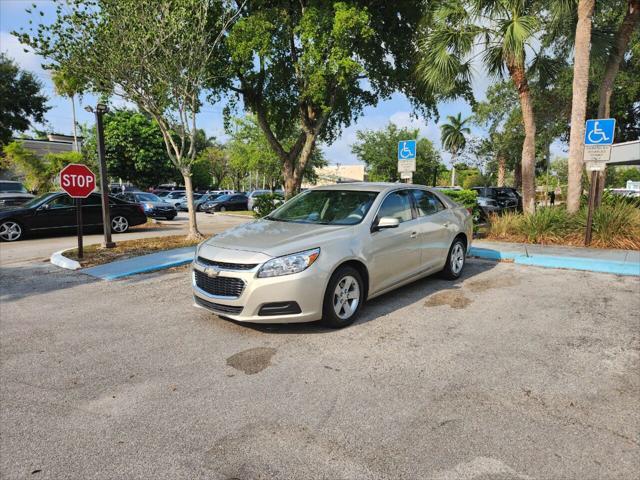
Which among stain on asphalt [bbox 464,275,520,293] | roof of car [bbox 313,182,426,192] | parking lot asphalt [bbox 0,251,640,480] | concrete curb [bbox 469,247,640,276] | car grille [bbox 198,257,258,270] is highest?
roof of car [bbox 313,182,426,192]

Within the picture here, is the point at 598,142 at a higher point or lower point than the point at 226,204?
higher

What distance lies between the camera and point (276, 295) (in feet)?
13.8

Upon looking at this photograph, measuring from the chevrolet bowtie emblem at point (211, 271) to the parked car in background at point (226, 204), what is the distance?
25835 millimetres

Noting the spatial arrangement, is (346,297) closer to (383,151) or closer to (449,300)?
(449,300)

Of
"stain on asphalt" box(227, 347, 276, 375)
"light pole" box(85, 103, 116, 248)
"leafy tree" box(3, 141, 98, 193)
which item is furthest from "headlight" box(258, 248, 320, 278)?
"leafy tree" box(3, 141, 98, 193)

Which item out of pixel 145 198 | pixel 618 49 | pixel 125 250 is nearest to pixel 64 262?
pixel 125 250

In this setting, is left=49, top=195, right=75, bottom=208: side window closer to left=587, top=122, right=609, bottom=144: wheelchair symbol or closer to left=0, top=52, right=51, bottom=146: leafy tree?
left=587, top=122, right=609, bottom=144: wheelchair symbol

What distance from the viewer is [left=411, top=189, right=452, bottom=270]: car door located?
5949 mm

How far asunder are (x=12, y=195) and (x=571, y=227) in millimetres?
18794

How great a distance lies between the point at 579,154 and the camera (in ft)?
35.5

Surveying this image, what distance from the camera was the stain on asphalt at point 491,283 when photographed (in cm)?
652

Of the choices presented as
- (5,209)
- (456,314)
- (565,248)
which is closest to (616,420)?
(456,314)

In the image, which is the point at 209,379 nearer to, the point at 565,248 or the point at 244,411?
the point at 244,411

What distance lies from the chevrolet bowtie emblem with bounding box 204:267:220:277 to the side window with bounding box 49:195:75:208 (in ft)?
34.6
